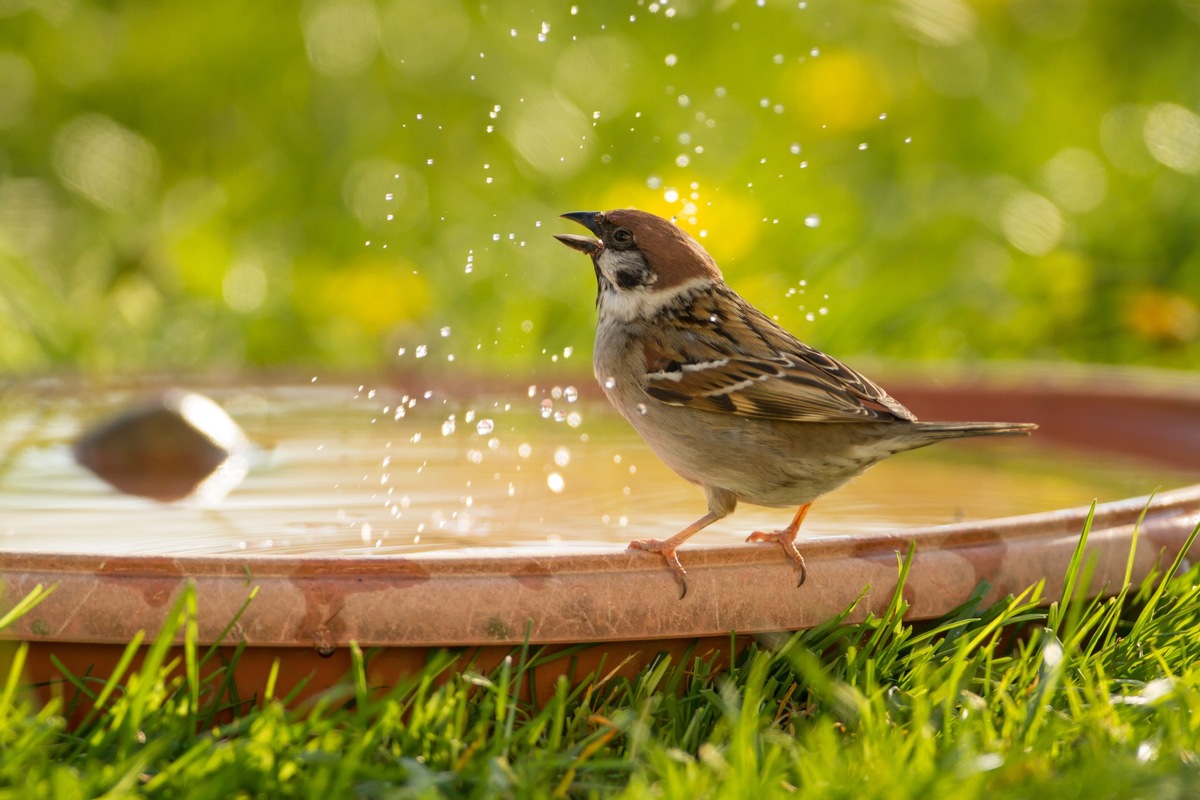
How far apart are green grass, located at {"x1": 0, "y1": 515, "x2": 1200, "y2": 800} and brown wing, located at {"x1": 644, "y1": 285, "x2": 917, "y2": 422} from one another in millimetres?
547

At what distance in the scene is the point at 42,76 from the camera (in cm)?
769

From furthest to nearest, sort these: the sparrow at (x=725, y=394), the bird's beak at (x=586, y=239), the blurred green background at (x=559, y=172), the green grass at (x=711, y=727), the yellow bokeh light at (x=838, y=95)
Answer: the yellow bokeh light at (x=838, y=95) → the blurred green background at (x=559, y=172) → the bird's beak at (x=586, y=239) → the sparrow at (x=725, y=394) → the green grass at (x=711, y=727)

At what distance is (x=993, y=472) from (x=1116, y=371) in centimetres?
92

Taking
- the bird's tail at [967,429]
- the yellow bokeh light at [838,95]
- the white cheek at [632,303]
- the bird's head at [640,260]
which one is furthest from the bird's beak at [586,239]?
the yellow bokeh light at [838,95]

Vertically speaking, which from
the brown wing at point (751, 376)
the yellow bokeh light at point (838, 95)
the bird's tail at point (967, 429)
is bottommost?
the bird's tail at point (967, 429)

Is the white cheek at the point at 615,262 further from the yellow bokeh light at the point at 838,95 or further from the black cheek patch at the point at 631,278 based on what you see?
the yellow bokeh light at the point at 838,95

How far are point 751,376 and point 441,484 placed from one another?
4.11ft

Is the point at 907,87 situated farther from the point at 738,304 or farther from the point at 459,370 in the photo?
the point at 738,304

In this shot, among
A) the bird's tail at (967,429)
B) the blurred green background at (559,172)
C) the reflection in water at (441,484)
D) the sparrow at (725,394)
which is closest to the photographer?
the bird's tail at (967,429)

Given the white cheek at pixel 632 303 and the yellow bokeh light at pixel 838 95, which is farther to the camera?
the yellow bokeh light at pixel 838 95

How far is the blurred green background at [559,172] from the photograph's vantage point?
21.1 ft

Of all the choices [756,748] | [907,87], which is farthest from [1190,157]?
[756,748]

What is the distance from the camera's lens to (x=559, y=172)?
6.91 m

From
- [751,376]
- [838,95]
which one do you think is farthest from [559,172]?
[751,376]
